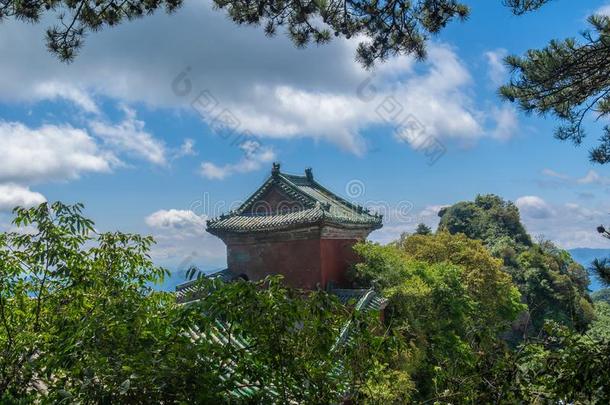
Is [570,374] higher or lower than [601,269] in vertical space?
lower

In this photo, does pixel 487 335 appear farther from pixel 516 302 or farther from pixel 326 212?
pixel 516 302

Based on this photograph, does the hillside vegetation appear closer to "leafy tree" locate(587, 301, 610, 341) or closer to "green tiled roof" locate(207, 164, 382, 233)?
"green tiled roof" locate(207, 164, 382, 233)

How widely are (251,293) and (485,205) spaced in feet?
120

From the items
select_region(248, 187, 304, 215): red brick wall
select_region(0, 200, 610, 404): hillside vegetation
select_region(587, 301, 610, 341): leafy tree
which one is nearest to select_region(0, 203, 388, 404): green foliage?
select_region(0, 200, 610, 404): hillside vegetation

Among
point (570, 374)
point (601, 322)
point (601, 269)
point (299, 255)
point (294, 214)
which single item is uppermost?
point (294, 214)

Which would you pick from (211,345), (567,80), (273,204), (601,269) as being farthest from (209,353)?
(273,204)

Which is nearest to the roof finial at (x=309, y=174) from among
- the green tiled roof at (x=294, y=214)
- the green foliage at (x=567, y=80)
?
the green tiled roof at (x=294, y=214)

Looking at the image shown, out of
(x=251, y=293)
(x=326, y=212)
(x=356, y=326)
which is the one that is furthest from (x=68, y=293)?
(x=326, y=212)

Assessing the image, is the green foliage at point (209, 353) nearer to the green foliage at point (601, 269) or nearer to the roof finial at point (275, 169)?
the green foliage at point (601, 269)

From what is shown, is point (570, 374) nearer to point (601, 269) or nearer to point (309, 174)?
point (601, 269)

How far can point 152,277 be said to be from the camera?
5.51 metres

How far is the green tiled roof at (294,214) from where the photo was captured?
1548 cm

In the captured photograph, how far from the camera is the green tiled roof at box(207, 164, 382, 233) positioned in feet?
50.8

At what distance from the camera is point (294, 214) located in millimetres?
16125
